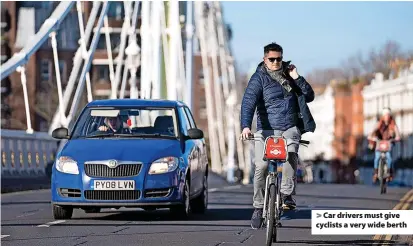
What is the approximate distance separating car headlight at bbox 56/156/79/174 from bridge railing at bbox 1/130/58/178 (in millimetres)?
13963

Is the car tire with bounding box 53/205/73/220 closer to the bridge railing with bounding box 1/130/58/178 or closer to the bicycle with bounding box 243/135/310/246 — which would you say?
the bicycle with bounding box 243/135/310/246

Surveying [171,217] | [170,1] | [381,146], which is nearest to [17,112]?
[170,1]

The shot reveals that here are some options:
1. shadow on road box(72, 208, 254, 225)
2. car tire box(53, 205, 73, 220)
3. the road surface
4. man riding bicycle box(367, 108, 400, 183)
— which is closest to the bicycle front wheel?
the road surface

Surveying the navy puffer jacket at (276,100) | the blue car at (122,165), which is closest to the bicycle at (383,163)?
the blue car at (122,165)

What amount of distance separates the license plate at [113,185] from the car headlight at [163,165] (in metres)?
0.30

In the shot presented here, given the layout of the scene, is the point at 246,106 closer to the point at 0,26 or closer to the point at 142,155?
the point at 142,155

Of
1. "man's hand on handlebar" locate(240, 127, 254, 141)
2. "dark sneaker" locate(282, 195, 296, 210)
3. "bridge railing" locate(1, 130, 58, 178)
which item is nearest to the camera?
"man's hand on handlebar" locate(240, 127, 254, 141)

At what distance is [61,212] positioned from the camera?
1664 cm

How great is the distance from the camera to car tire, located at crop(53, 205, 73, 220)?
1656 cm

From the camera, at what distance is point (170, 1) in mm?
39562

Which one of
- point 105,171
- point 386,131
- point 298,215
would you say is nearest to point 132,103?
point 105,171

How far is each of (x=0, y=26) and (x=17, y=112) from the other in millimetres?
7621

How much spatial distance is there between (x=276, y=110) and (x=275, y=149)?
72cm

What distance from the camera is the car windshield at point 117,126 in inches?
670
